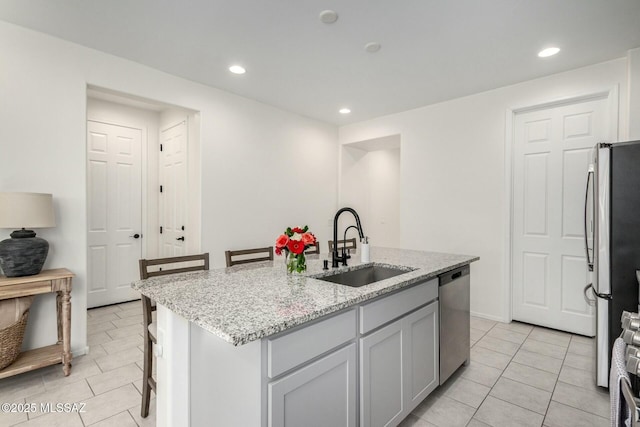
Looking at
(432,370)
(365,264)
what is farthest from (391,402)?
(365,264)

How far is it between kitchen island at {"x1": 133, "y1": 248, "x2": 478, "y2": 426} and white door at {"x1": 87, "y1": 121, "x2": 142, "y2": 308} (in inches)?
116

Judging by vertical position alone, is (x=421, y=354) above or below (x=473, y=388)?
above

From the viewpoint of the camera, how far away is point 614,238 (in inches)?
81.0

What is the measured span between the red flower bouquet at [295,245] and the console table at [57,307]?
70.7 inches

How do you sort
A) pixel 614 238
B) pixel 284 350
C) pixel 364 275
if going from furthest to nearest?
pixel 364 275
pixel 614 238
pixel 284 350

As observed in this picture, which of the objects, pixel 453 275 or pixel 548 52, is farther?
pixel 548 52

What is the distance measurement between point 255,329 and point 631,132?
11.7 feet

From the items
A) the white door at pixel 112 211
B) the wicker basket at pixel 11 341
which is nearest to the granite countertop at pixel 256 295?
the wicker basket at pixel 11 341

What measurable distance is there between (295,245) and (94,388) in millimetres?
1860

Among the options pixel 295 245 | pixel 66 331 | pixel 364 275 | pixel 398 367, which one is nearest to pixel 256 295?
pixel 295 245

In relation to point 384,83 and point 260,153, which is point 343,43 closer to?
point 384,83

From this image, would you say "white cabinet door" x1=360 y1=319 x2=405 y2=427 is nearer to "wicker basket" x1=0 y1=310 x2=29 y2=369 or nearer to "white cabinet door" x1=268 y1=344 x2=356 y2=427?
"white cabinet door" x1=268 y1=344 x2=356 y2=427

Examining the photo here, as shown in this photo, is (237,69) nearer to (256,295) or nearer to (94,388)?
(256,295)

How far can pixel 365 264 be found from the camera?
2.31 metres
